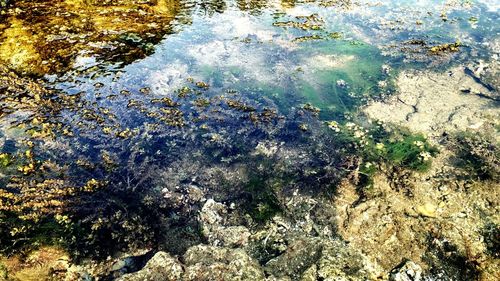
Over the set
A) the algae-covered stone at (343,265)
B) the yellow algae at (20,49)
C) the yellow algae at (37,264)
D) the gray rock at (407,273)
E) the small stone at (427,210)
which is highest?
the yellow algae at (20,49)

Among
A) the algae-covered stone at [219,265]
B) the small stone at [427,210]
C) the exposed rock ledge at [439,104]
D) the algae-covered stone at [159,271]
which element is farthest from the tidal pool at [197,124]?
the algae-covered stone at [159,271]

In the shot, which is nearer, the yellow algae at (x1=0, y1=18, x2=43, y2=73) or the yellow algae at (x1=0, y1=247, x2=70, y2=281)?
the yellow algae at (x1=0, y1=247, x2=70, y2=281)

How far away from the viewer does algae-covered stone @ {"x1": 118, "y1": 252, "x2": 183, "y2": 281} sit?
13.7 feet

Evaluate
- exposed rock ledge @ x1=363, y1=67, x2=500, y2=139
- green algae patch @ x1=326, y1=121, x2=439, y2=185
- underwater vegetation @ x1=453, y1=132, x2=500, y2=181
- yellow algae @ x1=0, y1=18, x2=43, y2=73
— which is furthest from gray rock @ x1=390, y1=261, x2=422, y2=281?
yellow algae @ x1=0, y1=18, x2=43, y2=73

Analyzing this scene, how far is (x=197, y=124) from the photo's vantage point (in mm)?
8000

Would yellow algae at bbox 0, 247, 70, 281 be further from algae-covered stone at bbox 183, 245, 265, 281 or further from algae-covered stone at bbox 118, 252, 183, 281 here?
algae-covered stone at bbox 183, 245, 265, 281

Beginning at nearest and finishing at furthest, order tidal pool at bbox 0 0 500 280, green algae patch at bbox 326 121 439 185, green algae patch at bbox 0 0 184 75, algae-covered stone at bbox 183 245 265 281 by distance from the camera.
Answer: algae-covered stone at bbox 183 245 265 281
tidal pool at bbox 0 0 500 280
green algae patch at bbox 326 121 439 185
green algae patch at bbox 0 0 184 75

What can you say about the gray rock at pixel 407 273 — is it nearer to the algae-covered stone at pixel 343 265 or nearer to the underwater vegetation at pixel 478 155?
the algae-covered stone at pixel 343 265

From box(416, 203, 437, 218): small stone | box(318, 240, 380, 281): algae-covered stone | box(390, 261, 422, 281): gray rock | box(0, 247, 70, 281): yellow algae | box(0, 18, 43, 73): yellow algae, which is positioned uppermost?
box(0, 18, 43, 73): yellow algae

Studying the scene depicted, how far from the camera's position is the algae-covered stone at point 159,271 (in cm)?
417

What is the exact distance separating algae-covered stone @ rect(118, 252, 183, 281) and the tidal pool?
0.53 metres

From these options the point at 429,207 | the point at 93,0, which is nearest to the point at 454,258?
the point at 429,207

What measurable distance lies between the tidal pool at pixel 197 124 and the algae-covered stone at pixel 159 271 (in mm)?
528

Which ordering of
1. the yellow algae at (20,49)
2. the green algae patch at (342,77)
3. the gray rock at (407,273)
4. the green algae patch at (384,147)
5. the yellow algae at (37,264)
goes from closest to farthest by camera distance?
the yellow algae at (37,264)
the gray rock at (407,273)
the green algae patch at (384,147)
the yellow algae at (20,49)
the green algae patch at (342,77)
